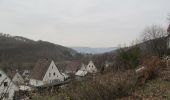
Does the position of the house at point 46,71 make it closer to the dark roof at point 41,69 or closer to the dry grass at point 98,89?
the dark roof at point 41,69

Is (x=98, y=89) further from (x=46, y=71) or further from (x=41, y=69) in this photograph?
(x=41, y=69)

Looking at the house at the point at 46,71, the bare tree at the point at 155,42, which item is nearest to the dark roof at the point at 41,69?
the house at the point at 46,71

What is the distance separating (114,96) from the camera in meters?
8.31

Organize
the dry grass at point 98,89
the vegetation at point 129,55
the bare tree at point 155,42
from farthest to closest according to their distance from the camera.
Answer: the bare tree at point 155,42, the vegetation at point 129,55, the dry grass at point 98,89

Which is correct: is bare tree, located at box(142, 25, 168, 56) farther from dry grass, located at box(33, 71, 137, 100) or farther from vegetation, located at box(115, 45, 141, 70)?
dry grass, located at box(33, 71, 137, 100)

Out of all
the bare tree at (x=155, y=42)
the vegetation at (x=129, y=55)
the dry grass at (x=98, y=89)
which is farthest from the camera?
the bare tree at (x=155, y=42)

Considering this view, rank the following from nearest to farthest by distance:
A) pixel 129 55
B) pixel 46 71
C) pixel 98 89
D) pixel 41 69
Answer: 1. pixel 98 89
2. pixel 129 55
3. pixel 46 71
4. pixel 41 69

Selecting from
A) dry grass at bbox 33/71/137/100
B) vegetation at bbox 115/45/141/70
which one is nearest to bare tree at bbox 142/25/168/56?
vegetation at bbox 115/45/141/70

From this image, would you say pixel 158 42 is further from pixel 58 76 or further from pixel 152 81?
pixel 152 81

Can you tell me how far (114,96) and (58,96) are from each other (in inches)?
67.9

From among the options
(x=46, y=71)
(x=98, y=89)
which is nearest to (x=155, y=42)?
(x=46, y=71)

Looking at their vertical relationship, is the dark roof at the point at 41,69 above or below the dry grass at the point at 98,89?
above

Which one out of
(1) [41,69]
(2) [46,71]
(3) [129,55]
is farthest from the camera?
(1) [41,69]

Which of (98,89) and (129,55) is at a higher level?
(129,55)
